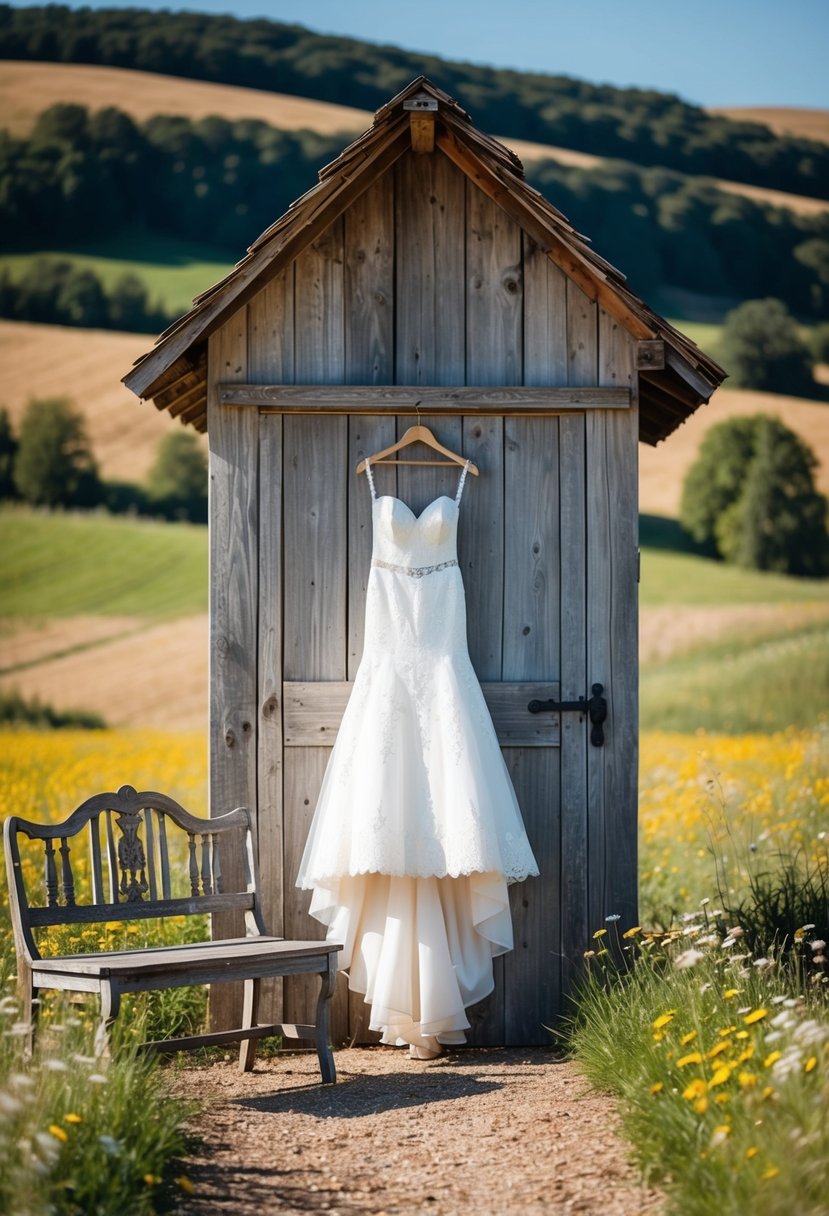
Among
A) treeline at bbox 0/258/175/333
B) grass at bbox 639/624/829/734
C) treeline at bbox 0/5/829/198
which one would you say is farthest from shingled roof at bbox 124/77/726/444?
treeline at bbox 0/5/829/198

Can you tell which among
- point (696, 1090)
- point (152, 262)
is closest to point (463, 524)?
point (696, 1090)

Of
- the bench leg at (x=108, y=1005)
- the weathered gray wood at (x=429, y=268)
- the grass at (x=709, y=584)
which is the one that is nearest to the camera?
the bench leg at (x=108, y=1005)

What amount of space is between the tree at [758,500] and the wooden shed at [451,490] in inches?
1233

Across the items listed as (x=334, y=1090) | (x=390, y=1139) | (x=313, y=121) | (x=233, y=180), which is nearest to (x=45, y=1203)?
(x=390, y=1139)

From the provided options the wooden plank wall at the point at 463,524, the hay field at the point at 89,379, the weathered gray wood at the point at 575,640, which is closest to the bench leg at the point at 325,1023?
the wooden plank wall at the point at 463,524

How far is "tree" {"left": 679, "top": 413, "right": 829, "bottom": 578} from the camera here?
36.9 metres

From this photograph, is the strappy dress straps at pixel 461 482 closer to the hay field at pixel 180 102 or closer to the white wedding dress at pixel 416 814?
the white wedding dress at pixel 416 814

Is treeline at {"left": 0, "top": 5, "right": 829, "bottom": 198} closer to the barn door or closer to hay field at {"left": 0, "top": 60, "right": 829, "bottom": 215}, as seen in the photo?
hay field at {"left": 0, "top": 60, "right": 829, "bottom": 215}

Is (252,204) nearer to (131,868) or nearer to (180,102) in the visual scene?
(180,102)

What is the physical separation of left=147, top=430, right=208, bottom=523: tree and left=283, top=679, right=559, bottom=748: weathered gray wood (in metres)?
32.3

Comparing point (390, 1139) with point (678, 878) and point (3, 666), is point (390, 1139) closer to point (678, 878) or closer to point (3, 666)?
point (678, 878)

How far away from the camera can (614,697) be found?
6371 mm

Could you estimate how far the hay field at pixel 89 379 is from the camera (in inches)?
1574

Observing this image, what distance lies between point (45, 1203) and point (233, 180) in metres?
43.6
